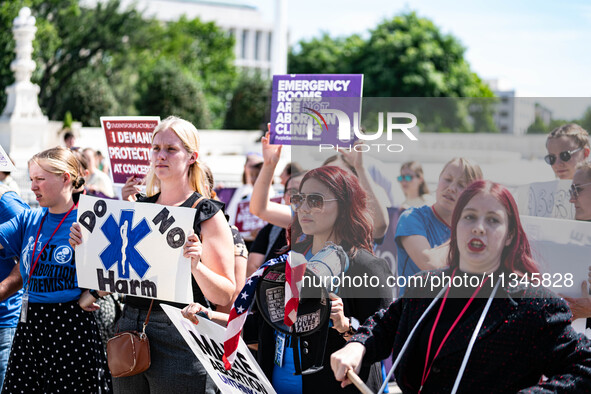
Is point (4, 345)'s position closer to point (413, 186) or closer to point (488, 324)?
point (413, 186)

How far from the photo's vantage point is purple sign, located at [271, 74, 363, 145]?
2.90 metres

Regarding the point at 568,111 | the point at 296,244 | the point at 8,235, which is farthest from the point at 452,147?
the point at 8,235

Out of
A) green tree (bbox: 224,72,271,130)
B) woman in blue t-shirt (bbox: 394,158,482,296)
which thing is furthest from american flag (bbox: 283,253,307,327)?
green tree (bbox: 224,72,271,130)

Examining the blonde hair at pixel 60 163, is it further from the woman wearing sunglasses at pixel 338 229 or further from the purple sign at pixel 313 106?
the woman wearing sunglasses at pixel 338 229

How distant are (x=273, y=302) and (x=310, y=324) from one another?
186mm

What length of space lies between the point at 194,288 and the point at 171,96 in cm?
3444

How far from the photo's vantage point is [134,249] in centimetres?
326

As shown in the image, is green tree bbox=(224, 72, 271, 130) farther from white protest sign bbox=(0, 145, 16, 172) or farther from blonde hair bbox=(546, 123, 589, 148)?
blonde hair bbox=(546, 123, 589, 148)

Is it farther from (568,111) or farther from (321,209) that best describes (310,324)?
(568,111)

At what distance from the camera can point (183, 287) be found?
3.15m

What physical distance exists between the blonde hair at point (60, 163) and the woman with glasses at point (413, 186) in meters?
1.93

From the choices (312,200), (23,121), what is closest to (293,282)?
(312,200)

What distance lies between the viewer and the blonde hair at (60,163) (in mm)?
3770

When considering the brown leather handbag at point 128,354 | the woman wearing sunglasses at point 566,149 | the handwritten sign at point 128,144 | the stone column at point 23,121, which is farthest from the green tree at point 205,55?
the woman wearing sunglasses at point 566,149
